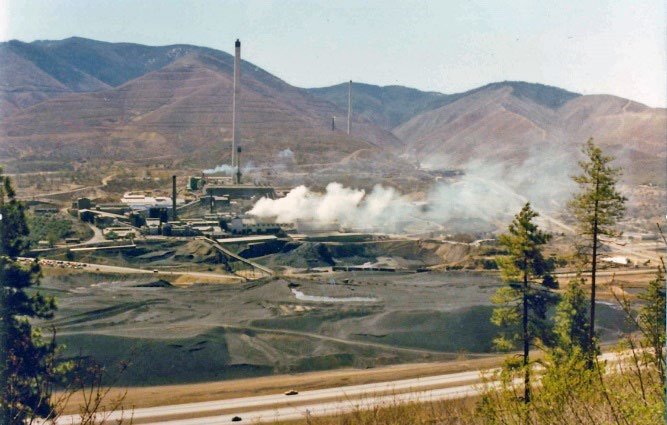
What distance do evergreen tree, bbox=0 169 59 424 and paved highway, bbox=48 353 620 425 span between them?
3265 millimetres

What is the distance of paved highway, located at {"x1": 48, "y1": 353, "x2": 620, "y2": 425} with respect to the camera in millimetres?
27828

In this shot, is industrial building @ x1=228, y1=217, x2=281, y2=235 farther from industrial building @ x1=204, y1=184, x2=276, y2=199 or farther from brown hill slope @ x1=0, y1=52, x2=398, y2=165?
brown hill slope @ x1=0, y1=52, x2=398, y2=165

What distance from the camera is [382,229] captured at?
268 ft

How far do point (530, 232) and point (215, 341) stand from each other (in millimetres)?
17322

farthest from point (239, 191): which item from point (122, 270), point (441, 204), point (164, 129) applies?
point (164, 129)

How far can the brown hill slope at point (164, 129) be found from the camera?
150750mm

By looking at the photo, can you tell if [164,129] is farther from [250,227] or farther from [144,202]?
[250,227]

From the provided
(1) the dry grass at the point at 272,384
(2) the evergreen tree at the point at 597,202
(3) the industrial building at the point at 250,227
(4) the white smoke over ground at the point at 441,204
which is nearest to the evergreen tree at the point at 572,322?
(1) the dry grass at the point at 272,384

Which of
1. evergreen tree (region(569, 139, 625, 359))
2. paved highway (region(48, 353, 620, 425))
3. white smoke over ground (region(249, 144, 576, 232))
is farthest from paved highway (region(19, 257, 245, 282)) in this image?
evergreen tree (region(569, 139, 625, 359))

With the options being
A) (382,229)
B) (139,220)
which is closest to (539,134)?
(382,229)

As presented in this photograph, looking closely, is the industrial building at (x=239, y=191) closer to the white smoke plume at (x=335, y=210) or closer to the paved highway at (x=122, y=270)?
the white smoke plume at (x=335, y=210)

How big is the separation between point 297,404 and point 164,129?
Answer: 14676 centimetres

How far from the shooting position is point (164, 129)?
17000 cm

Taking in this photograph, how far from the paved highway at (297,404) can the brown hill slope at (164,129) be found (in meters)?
108
